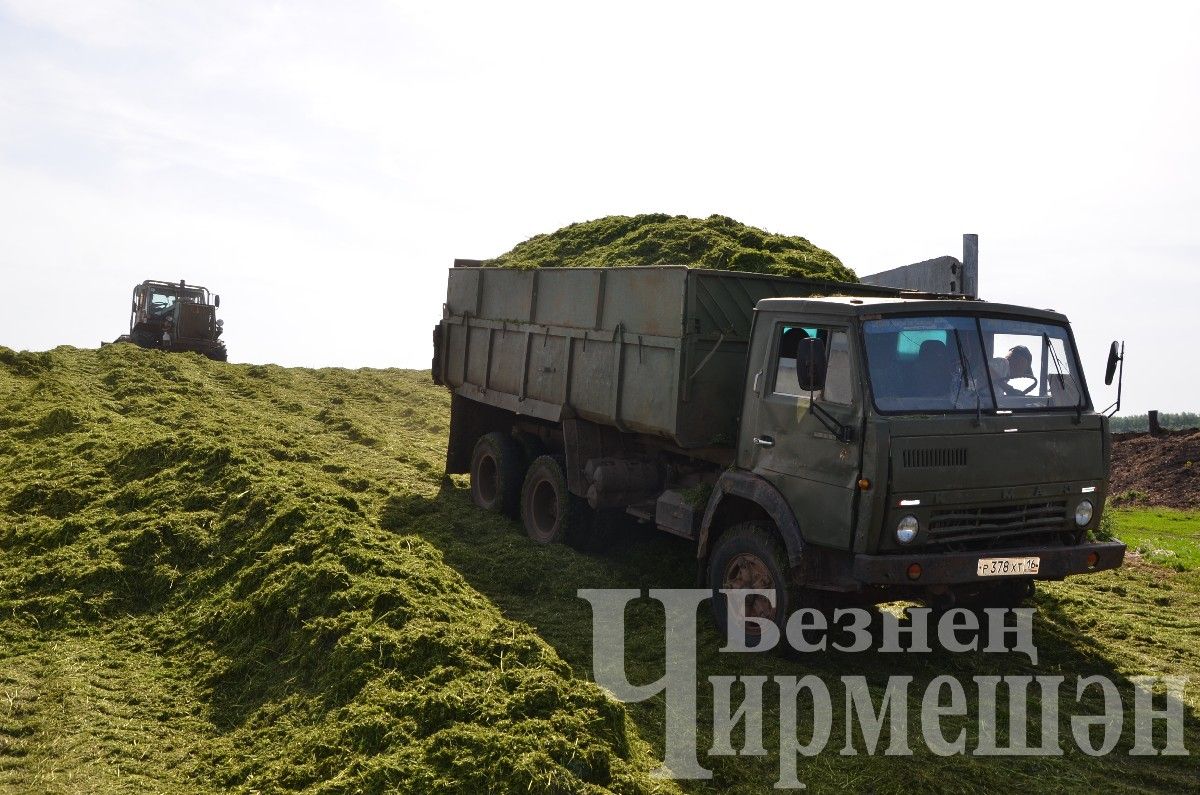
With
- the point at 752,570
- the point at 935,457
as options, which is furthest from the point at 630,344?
the point at 935,457

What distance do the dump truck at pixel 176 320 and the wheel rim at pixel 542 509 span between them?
20.6 m

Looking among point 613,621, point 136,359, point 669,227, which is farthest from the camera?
point 136,359

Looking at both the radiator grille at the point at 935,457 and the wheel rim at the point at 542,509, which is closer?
the radiator grille at the point at 935,457

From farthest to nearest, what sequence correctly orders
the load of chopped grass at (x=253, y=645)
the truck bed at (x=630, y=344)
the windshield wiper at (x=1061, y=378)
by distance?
the truck bed at (x=630, y=344) < the windshield wiper at (x=1061, y=378) < the load of chopped grass at (x=253, y=645)

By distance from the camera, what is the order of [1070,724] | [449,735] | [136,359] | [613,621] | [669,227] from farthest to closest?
[136,359] → [669,227] → [613,621] → [1070,724] → [449,735]

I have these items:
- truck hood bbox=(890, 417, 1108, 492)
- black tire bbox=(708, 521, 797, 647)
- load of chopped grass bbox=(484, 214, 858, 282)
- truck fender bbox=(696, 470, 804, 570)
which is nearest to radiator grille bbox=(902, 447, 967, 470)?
truck hood bbox=(890, 417, 1108, 492)

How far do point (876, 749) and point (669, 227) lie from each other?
6.86 metres

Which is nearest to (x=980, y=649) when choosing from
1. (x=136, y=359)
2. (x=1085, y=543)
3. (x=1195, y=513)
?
(x=1085, y=543)

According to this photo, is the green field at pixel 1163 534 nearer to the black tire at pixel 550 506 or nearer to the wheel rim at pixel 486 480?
the black tire at pixel 550 506

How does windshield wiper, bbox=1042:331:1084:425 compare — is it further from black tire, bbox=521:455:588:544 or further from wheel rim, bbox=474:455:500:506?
wheel rim, bbox=474:455:500:506

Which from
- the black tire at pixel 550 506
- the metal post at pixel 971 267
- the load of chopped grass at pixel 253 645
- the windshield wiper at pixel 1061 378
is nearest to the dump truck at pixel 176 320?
the load of chopped grass at pixel 253 645

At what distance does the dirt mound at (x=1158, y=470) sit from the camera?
1828 centimetres

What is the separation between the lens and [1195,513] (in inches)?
661

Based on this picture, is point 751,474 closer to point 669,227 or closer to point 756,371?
point 756,371
